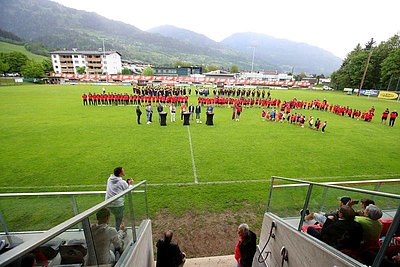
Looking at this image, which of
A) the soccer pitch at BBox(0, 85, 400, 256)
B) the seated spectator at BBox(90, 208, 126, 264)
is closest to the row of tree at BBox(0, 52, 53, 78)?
the soccer pitch at BBox(0, 85, 400, 256)

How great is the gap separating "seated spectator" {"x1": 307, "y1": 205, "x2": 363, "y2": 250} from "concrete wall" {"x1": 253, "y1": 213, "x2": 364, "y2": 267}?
114 mm

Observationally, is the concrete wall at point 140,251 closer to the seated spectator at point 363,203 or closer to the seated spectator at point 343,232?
the seated spectator at point 343,232

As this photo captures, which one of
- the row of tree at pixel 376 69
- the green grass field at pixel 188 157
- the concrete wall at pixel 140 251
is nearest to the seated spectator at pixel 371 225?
the green grass field at pixel 188 157

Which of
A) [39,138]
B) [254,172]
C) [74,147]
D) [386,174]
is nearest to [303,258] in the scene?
[254,172]

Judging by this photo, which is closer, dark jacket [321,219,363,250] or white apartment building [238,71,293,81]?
dark jacket [321,219,363,250]

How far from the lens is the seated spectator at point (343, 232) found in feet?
8.80

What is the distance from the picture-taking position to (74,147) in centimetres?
1113

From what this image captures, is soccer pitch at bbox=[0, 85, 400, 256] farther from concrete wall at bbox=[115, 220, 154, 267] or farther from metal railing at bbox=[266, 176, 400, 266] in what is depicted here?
concrete wall at bbox=[115, 220, 154, 267]

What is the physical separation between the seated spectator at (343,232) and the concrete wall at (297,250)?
114 millimetres

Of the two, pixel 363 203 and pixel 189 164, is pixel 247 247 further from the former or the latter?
pixel 189 164

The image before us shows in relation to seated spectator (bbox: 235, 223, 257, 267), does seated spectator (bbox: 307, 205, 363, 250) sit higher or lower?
higher

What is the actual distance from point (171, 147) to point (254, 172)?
187 inches

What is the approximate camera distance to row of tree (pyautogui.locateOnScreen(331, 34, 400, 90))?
46688 millimetres

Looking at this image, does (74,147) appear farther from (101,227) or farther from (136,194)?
(101,227)
